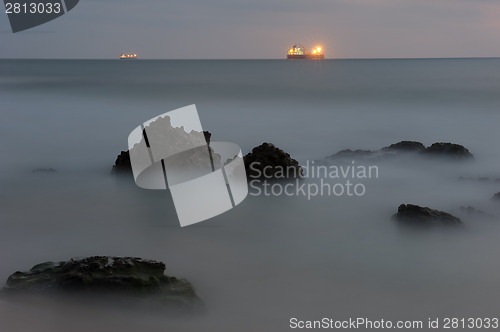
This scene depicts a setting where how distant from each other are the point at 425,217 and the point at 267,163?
195cm

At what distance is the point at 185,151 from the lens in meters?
6.95

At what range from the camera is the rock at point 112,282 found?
3.68 meters

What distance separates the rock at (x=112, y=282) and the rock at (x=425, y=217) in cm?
241

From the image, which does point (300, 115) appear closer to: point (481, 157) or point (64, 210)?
point (481, 157)

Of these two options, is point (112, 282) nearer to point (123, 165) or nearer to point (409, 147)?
point (123, 165)

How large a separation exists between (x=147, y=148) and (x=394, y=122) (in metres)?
8.04

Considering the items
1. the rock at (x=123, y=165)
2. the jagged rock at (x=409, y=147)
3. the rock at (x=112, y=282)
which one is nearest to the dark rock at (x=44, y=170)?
the rock at (x=123, y=165)

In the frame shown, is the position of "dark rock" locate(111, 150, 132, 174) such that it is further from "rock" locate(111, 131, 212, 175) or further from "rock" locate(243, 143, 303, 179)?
"rock" locate(243, 143, 303, 179)

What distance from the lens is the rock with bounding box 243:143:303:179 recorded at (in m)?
6.50

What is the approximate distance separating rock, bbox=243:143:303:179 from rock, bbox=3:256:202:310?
9.05 ft

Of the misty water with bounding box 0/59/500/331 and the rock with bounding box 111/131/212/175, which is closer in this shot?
the misty water with bounding box 0/59/500/331

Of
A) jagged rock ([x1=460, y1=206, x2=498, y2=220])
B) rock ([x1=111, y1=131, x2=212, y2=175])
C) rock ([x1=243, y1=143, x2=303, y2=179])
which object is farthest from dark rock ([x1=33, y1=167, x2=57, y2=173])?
jagged rock ([x1=460, y1=206, x2=498, y2=220])

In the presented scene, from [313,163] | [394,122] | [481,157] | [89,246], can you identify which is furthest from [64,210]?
[394,122]

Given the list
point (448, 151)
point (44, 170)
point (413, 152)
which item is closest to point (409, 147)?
point (413, 152)
